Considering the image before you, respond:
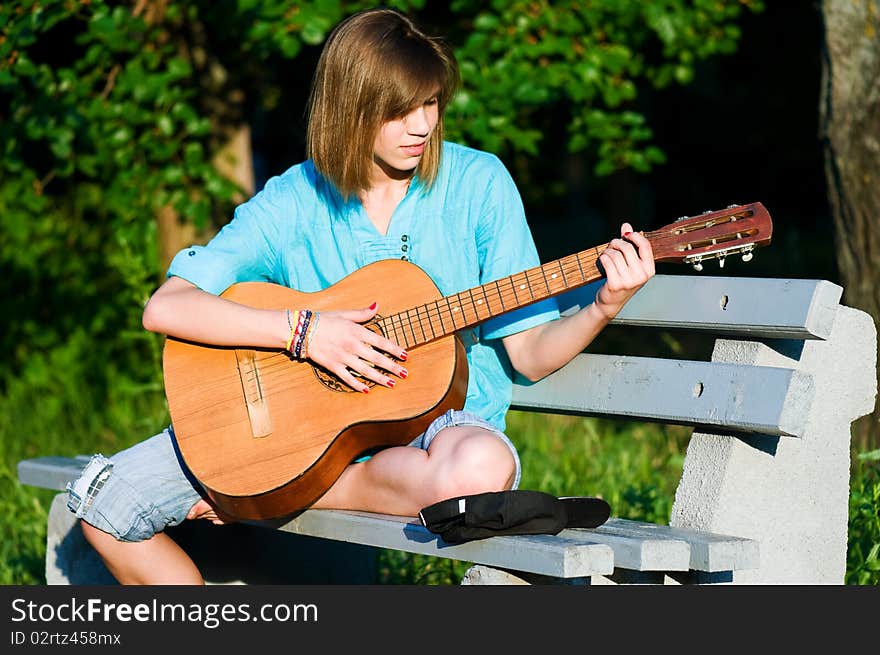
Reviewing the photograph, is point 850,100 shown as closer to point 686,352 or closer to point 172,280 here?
point 172,280

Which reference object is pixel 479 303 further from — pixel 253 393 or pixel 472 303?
pixel 253 393

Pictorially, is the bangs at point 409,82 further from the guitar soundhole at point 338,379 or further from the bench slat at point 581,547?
the bench slat at point 581,547

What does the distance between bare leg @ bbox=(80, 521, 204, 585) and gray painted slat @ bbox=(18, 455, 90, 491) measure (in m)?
0.38

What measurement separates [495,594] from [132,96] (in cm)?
317

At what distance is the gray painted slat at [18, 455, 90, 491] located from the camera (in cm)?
352

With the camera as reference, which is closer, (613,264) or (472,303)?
(613,264)

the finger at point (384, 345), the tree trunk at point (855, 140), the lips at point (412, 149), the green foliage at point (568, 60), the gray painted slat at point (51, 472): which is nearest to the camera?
the finger at point (384, 345)

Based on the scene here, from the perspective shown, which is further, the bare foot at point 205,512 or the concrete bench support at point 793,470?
the bare foot at point 205,512

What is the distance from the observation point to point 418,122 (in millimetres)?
3012

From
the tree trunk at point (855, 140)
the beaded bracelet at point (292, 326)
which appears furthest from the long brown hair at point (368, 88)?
the tree trunk at point (855, 140)

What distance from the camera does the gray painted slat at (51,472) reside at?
352 centimetres

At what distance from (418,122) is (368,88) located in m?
0.14

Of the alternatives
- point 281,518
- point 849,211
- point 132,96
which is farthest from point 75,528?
point 849,211

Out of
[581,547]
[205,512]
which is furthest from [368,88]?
[581,547]
